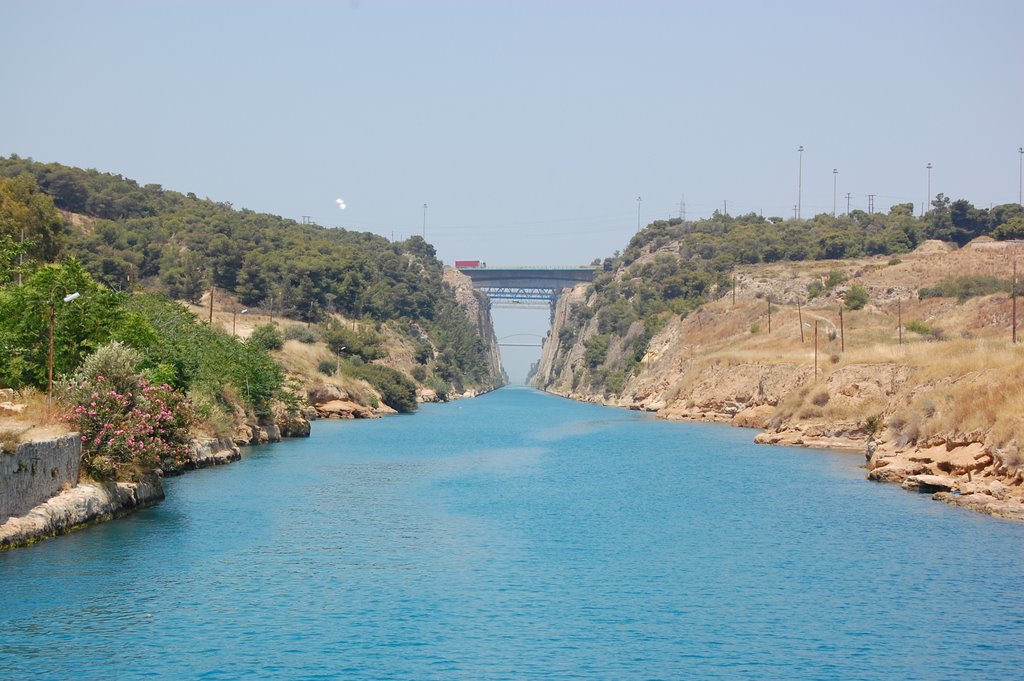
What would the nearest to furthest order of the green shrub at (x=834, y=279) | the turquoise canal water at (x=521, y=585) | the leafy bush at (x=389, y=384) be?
1. the turquoise canal water at (x=521, y=585)
2. the leafy bush at (x=389, y=384)
3. the green shrub at (x=834, y=279)

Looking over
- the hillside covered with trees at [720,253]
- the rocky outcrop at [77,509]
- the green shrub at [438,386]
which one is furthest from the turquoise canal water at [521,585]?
the green shrub at [438,386]

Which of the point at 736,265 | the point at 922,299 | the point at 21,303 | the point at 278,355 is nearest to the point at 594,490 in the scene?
the point at 21,303

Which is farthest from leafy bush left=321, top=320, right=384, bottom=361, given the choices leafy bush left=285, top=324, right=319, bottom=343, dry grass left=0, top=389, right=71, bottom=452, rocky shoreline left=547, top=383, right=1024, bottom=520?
dry grass left=0, top=389, right=71, bottom=452

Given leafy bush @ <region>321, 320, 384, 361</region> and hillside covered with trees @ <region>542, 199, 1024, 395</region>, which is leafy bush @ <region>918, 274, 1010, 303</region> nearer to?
hillside covered with trees @ <region>542, 199, 1024, 395</region>

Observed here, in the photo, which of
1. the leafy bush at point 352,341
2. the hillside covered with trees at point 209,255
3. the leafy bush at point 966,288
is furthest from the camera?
the hillside covered with trees at point 209,255

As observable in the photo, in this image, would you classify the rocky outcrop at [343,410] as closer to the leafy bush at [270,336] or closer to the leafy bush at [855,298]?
the leafy bush at [270,336]

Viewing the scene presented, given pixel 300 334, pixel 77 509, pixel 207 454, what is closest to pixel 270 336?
pixel 300 334

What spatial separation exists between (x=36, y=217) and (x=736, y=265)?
304 feet

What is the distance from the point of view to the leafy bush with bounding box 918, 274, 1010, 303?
303 ft

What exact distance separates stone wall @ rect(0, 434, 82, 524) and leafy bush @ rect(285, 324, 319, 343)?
73088 mm

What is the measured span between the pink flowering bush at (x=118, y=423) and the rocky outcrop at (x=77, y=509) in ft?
1.74

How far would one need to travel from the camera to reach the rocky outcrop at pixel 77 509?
981 inches

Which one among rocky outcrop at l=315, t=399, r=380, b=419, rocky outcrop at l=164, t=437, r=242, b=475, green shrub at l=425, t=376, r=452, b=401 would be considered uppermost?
rocky outcrop at l=164, t=437, r=242, b=475

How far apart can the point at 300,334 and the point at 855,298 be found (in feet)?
178
